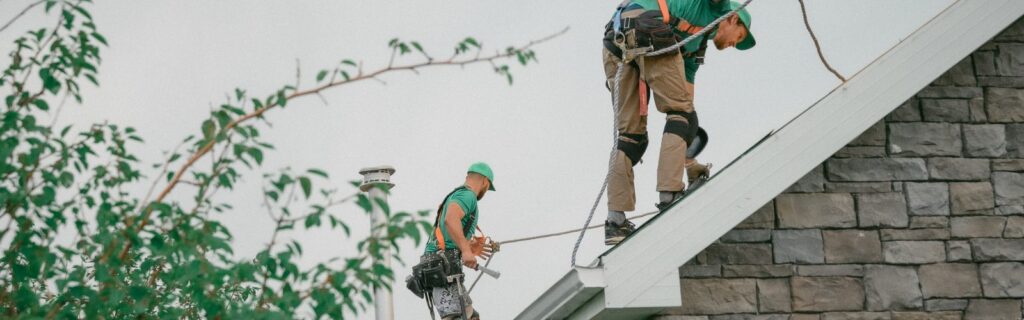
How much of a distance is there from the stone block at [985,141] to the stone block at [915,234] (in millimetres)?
442

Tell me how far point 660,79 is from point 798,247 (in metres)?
1.18

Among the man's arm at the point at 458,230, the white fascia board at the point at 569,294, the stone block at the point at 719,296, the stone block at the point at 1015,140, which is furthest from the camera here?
the man's arm at the point at 458,230

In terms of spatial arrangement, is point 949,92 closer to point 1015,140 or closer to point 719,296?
point 1015,140

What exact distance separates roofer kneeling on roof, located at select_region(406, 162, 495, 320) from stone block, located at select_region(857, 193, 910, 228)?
2.56 metres

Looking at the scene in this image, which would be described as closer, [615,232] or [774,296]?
[774,296]

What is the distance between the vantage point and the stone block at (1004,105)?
255 inches

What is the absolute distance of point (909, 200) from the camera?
623 cm

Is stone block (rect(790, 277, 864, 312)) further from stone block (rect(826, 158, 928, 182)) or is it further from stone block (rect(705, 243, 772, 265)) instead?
stone block (rect(826, 158, 928, 182))

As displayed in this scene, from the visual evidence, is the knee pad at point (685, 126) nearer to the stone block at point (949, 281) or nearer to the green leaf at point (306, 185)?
the stone block at point (949, 281)

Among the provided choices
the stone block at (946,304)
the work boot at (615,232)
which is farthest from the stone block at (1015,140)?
the work boot at (615,232)

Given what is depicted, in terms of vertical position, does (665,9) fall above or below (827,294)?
above

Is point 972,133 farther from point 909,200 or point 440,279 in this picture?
point 440,279

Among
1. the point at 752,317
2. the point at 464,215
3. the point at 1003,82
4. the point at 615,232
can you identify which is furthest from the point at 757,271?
the point at 464,215

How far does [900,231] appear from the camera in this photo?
6180 mm
